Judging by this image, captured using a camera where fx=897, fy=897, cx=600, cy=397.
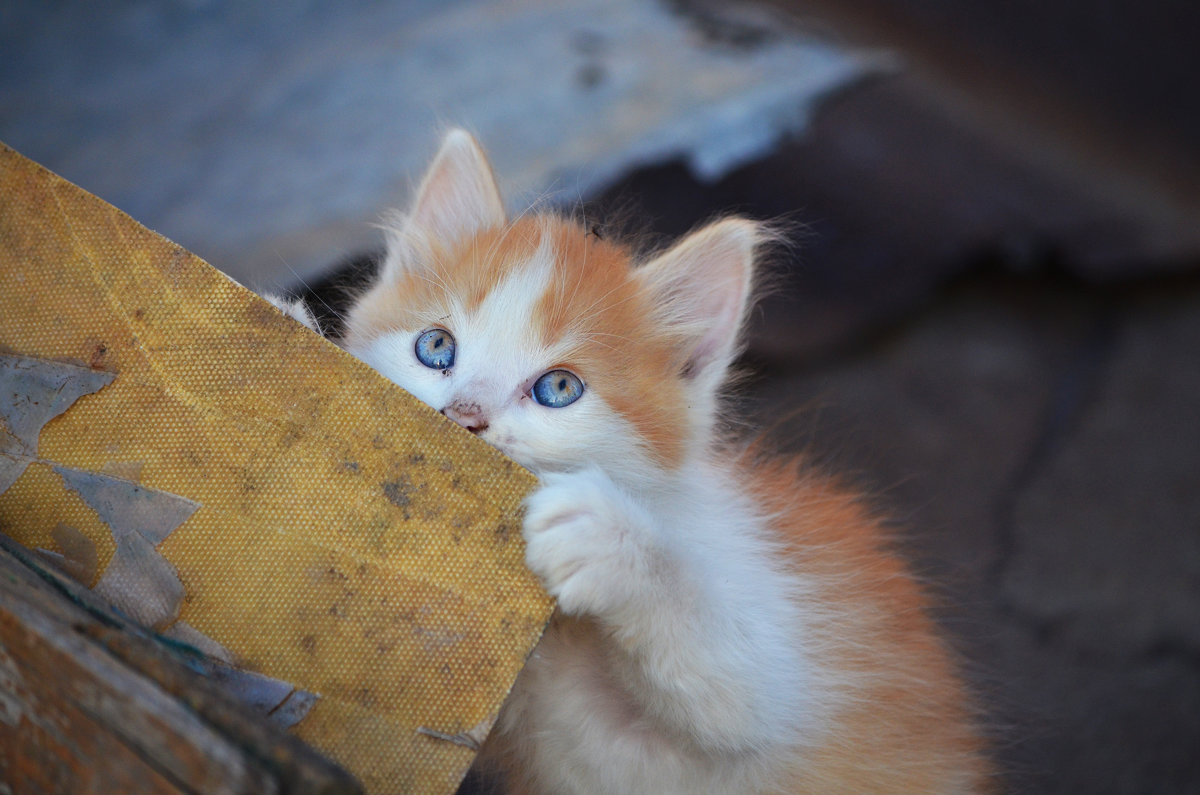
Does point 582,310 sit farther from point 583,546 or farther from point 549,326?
point 583,546

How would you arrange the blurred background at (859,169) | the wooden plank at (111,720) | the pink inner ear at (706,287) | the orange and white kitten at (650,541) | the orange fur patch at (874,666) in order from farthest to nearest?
the blurred background at (859,169) → the pink inner ear at (706,287) → the orange fur patch at (874,666) → the orange and white kitten at (650,541) → the wooden plank at (111,720)

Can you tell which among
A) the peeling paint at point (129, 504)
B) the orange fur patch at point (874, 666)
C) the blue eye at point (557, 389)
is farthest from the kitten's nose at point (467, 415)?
the orange fur patch at point (874, 666)

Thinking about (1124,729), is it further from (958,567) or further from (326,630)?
(326,630)

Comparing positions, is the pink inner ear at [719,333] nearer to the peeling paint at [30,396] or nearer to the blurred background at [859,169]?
the peeling paint at [30,396]

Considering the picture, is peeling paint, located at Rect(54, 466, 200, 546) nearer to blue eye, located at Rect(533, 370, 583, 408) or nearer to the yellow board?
the yellow board

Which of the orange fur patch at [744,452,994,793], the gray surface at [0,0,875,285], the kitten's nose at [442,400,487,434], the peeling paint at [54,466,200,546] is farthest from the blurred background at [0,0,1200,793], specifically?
the peeling paint at [54,466,200,546]

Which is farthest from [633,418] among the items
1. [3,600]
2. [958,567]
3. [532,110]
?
[532,110]

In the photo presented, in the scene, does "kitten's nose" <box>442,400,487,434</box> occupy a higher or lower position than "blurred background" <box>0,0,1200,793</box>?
lower
